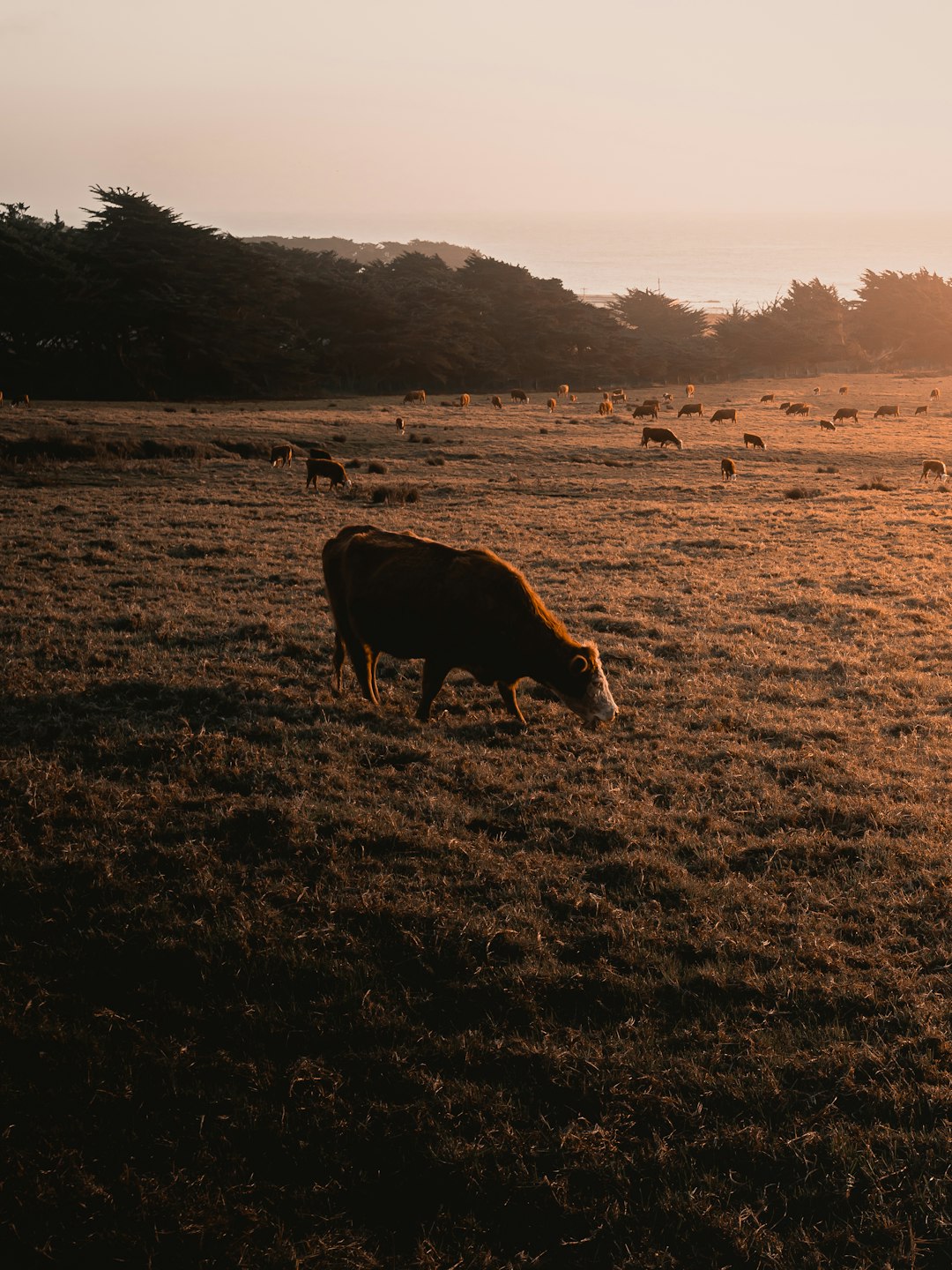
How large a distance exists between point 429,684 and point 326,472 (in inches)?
736

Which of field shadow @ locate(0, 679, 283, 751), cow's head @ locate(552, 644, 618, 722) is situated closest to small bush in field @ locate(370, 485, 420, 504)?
field shadow @ locate(0, 679, 283, 751)

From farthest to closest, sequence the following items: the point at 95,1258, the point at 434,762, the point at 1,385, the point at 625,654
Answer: the point at 1,385 → the point at 625,654 → the point at 434,762 → the point at 95,1258

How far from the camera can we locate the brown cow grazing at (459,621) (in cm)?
786

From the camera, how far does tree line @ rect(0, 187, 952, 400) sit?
5566cm

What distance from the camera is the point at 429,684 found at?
27.1 feet

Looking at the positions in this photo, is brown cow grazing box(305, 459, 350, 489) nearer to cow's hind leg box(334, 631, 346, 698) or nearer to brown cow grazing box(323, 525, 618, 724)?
cow's hind leg box(334, 631, 346, 698)

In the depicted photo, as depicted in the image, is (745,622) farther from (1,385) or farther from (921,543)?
(1,385)

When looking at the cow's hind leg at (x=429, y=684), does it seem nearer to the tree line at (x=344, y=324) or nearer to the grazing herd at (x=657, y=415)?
the grazing herd at (x=657, y=415)

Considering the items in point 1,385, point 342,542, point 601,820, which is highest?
point 1,385

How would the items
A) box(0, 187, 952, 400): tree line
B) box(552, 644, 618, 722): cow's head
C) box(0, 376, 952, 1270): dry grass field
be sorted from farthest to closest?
box(0, 187, 952, 400): tree line < box(552, 644, 618, 722): cow's head < box(0, 376, 952, 1270): dry grass field

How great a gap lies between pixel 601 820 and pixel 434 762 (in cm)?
164

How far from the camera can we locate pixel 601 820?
21.5 feet

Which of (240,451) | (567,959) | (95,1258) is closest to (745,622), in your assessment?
(567,959)

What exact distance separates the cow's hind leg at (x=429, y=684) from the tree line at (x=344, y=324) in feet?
A: 176
